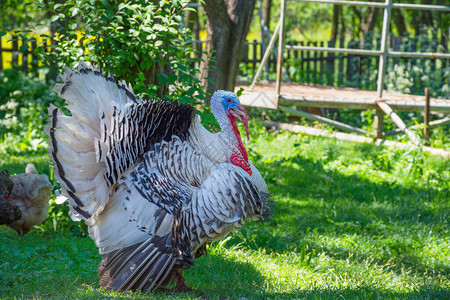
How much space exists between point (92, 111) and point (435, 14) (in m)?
14.8

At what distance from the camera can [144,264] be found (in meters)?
3.92

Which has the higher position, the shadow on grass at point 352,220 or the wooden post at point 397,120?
the wooden post at point 397,120

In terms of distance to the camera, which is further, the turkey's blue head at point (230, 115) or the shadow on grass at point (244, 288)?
the turkey's blue head at point (230, 115)

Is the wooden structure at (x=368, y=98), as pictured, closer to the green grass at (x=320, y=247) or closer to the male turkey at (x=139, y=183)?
the green grass at (x=320, y=247)

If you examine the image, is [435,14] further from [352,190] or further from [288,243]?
[288,243]

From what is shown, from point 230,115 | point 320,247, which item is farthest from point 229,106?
point 320,247

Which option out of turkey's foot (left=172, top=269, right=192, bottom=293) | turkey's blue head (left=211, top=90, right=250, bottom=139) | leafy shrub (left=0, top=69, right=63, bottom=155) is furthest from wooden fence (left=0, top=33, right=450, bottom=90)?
turkey's foot (left=172, top=269, right=192, bottom=293)

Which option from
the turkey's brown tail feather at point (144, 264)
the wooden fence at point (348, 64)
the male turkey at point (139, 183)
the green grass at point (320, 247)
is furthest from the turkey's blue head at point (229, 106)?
the wooden fence at point (348, 64)

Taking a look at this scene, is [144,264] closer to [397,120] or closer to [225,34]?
[225,34]

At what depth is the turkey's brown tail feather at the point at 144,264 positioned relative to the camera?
3924 millimetres

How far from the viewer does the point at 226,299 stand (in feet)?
13.6

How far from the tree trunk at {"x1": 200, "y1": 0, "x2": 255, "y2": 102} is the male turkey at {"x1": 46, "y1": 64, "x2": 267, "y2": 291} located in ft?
12.2

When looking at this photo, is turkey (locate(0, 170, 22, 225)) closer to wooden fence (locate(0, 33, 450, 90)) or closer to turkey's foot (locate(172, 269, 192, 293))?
turkey's foot (locate(172, 269, 192, 293))

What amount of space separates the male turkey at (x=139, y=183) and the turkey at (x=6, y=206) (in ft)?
5.10
